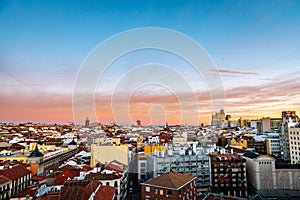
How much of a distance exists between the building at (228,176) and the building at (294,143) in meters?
7.54

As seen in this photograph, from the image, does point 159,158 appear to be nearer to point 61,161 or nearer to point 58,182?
point 58,182

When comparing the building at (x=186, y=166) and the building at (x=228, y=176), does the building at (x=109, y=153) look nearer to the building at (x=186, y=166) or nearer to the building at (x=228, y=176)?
the building at (x=186, y=166)

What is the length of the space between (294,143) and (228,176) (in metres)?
9.01

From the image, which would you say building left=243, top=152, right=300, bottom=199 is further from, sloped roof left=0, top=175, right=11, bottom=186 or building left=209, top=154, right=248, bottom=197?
sloped roof left=0, top=175, right=11, bottom=186

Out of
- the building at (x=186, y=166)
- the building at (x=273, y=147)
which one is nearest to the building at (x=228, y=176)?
the building at (x=186, y=166)

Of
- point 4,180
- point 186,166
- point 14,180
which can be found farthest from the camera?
point 186,166

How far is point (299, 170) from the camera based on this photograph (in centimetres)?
1462

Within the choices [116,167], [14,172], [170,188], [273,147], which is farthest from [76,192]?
[273,147]

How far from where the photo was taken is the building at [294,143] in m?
18.6

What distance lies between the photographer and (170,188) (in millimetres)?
8492

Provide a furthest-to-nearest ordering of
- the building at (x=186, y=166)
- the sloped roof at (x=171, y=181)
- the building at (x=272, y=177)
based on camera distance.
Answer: the building at (x=272, y=177)
the building at (x=186, y=166)
the sloped roof at (x=171, y=181)

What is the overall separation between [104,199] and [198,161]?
26.7 ft

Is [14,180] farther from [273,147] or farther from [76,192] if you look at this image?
[273,147]

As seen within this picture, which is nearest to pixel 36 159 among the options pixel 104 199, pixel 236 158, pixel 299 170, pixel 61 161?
pixel 61 161
